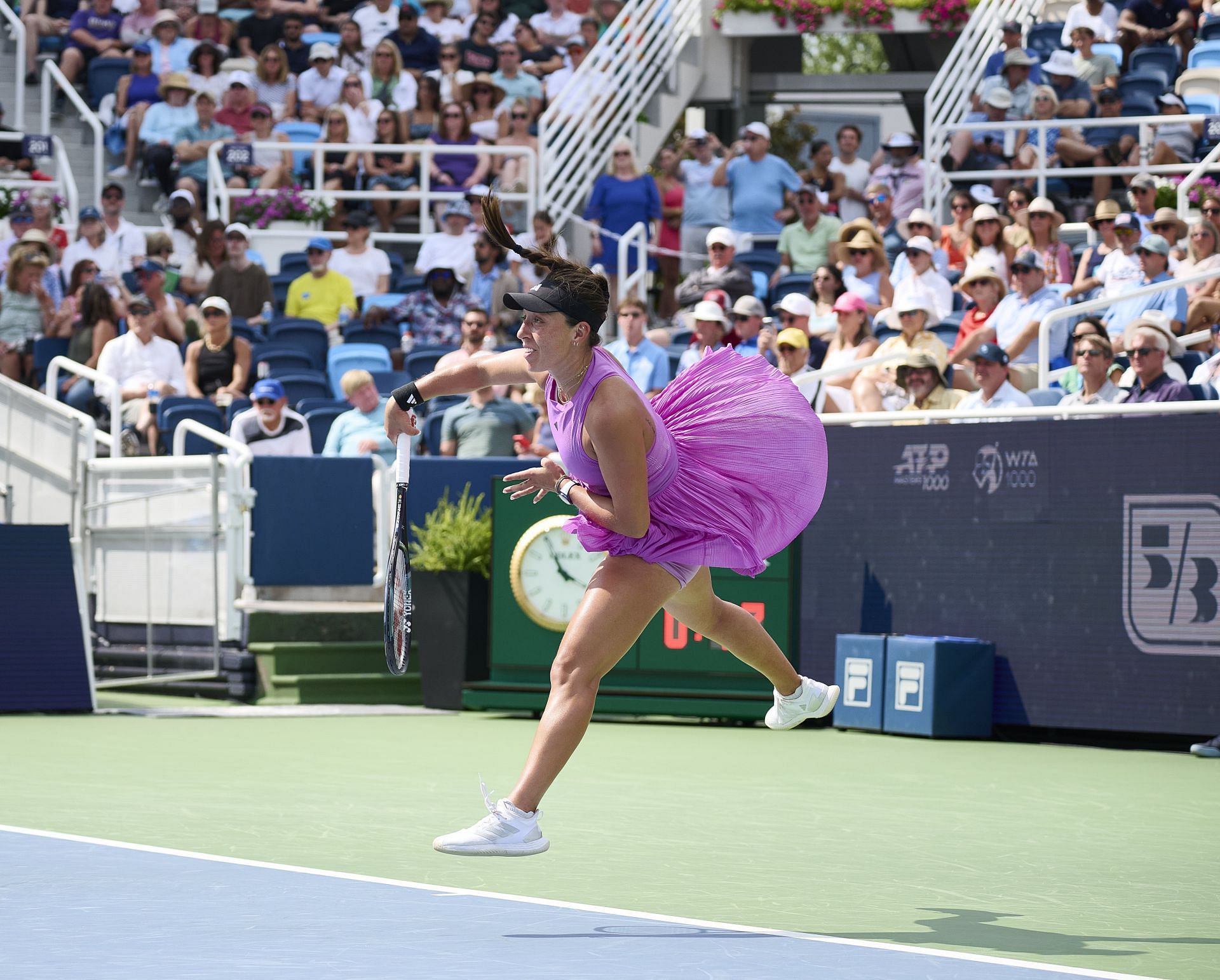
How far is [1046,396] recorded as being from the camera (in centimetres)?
1144

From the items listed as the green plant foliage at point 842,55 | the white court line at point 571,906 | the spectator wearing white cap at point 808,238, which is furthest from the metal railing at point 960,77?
the green plant foliage at point 842,55

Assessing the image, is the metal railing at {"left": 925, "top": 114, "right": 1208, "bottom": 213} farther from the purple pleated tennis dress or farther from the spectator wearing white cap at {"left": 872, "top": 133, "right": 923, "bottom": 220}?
A: the purple pleated tennis dress

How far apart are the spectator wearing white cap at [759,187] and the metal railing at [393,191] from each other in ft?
6.35

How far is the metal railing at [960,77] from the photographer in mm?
17656

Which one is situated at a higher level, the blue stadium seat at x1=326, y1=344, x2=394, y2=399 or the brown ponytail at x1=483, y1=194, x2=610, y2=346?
the blue stadium seat at x1=326, y1=344, x2=394, y2=399

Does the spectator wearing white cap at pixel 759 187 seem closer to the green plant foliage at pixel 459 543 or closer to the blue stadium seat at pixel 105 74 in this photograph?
the green plant foliage at pixel 459 543

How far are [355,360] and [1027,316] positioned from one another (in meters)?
5.64

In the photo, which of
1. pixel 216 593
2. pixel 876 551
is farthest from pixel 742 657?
pixel 216 593

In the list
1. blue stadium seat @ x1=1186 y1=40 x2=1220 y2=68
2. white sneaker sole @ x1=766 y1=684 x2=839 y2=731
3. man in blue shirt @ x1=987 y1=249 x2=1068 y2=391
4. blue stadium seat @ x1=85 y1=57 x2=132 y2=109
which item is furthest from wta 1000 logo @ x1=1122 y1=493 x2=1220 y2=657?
blue stadium seat @ x1=85 y1=57 x2=132 y2=109

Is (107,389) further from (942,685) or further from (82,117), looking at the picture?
(82,117)

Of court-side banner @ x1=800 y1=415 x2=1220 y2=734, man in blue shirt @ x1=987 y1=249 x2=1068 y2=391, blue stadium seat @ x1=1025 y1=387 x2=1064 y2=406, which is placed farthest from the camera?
man in blue shirt @ x1=987 y1=249 x2=1068 y2=391

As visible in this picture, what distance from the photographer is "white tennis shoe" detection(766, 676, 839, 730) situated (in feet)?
20.0

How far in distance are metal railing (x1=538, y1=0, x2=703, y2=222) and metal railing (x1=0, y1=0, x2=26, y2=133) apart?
5.20 metres

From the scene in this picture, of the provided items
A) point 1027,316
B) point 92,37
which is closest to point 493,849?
point 1027,316
